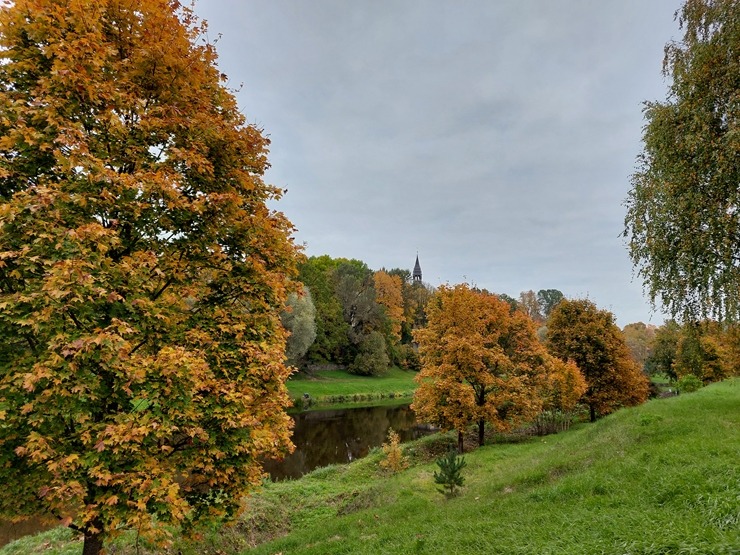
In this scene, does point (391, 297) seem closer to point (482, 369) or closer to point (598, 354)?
point (598, 354)

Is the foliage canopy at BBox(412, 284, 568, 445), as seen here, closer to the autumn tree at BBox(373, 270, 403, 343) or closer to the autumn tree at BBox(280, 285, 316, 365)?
the autumn tree at BBox(280, 285, 316, 365)

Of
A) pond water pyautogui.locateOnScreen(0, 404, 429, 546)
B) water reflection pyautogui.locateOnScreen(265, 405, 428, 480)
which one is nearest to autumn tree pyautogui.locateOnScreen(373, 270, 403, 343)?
pond water pyautogui.locateOnScreen(0, 404, 429, 546)

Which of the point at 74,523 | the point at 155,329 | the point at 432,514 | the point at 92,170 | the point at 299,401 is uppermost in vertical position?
the point at 92,170

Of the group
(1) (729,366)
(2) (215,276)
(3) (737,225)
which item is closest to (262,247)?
(2) (215,276)

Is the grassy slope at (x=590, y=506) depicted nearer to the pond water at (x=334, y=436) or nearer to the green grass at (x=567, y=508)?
the green grass at (x=567, y=508)

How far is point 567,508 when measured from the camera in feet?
23.2

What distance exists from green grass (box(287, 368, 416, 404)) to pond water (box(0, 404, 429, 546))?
6.06 metres

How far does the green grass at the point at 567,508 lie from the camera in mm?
5355

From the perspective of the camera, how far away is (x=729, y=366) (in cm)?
3597

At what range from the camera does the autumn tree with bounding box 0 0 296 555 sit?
4898 millimetres

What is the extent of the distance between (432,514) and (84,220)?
9.38 meters

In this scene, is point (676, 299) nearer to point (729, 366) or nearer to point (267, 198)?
point (267, 198)

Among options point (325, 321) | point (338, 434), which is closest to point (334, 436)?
point (338, 434)

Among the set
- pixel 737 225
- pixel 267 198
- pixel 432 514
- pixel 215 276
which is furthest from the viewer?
pixel 737 225
